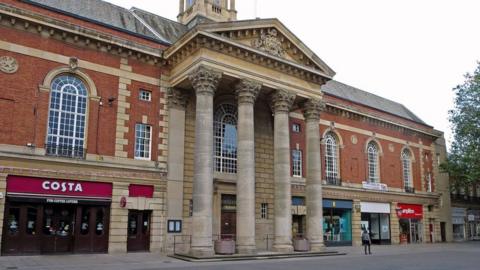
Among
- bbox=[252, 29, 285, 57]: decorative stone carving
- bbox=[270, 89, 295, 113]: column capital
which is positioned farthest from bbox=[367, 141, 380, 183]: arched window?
bbox=[252, 29, 285, 57]: decorative stone carving

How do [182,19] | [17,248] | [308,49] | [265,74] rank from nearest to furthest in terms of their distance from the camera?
1. [17,248]
2. [265,74]
3. [308,49]
4. [182,19]

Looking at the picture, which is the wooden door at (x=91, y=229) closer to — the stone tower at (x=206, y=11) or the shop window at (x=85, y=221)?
the shop window at (x=85, y=221)

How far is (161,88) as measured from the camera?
25.5 meters

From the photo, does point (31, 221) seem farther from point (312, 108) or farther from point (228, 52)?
point (312, 108)

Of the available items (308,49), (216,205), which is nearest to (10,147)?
(216,205)

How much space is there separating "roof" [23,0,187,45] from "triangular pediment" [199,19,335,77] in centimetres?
415

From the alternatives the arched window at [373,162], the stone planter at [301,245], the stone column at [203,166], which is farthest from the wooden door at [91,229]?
the arched window at [373,162]

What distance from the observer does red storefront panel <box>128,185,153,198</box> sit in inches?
922

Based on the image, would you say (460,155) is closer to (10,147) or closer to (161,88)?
(161,88)

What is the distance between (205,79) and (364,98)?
2497 cm

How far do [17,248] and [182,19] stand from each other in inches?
814

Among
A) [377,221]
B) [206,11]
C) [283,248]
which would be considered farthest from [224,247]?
[377,221]

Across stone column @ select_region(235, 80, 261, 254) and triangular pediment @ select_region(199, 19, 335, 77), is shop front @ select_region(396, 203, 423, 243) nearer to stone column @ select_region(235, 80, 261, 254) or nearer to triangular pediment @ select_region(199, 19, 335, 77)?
triangular pediment @ select_region(199, 19, 335, 77)

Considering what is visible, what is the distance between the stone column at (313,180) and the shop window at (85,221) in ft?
41.3
